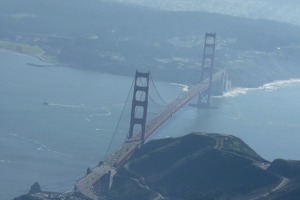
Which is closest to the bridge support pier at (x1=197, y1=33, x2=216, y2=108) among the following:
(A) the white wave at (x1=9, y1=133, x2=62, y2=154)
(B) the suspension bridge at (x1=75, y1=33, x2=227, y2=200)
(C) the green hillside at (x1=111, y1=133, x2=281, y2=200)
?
(B) the suspension bridge at (x1=75, y1=33, x2=227, y2=200)

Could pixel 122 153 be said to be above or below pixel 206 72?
below

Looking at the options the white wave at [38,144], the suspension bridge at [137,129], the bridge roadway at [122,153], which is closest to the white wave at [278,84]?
the suspension bridge at [137,129]

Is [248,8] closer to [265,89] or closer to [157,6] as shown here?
[157,6]

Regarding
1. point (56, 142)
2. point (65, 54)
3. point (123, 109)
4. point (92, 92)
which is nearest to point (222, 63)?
point (65, 54)

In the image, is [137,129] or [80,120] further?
[80,120]

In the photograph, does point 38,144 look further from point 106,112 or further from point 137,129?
point 106,112

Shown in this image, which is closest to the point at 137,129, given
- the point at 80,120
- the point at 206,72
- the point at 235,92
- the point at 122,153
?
the point at 80,120

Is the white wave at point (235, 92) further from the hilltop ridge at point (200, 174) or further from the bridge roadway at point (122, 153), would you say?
the hilltop ridge at point (200, 174)
